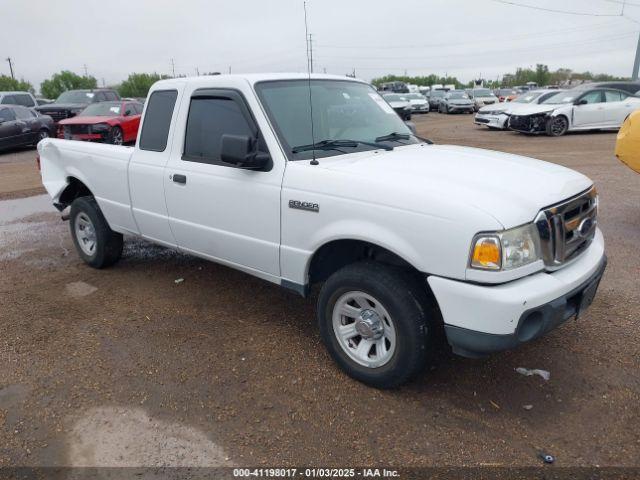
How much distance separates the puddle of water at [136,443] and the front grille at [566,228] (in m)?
2.11

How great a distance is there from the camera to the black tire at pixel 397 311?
304 centimetres

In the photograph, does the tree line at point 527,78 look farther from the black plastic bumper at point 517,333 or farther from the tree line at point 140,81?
the black plastic bumper at point 517,333

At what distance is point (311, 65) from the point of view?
4.20 m

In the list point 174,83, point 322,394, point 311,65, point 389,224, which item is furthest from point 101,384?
point 311,65

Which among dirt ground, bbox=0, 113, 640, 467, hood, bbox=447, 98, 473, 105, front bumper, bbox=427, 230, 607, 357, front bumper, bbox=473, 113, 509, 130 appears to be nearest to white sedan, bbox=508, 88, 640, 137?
front bumper, bbox=473, 113, 509, 130

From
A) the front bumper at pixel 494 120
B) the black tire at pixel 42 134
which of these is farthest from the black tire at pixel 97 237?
the front bumper at pixel 494 120

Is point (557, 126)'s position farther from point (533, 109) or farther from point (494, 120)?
point (494, 120)

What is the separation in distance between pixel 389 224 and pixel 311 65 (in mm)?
1843

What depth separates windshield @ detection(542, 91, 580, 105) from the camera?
17812 mm

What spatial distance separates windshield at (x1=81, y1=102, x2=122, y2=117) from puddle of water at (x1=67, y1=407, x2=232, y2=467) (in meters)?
13.7

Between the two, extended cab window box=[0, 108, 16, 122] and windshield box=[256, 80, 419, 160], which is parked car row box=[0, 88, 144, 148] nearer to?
extended cab window box=[0, 108, 16, 122]

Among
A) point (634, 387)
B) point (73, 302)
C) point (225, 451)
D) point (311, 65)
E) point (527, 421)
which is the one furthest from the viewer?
point (73, 302)

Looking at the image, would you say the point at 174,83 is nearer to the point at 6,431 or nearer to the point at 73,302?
the point at 73,302

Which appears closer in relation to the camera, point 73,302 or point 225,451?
point 225,451
